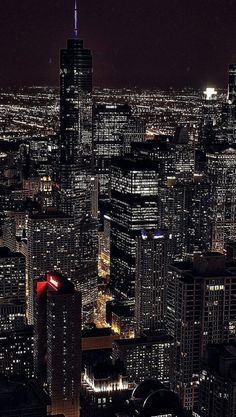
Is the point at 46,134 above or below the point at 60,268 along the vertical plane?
above

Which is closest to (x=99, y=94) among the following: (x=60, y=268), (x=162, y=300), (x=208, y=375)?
(x=60, y=268)

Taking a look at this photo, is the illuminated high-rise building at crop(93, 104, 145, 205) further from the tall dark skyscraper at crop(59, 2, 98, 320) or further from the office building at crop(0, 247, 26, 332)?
the office building at crop(0, 247, 26, 332)

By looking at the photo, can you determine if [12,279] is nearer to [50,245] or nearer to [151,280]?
[50,245]

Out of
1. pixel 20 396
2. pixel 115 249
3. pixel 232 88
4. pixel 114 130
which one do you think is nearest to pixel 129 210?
pixel 115 249

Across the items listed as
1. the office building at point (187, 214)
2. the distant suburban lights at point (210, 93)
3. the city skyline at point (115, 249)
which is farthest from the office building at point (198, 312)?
the distant suburban lights at point (210, 93)

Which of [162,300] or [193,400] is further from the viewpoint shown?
[162,300]

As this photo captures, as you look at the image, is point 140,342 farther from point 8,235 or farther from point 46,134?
point 46,134

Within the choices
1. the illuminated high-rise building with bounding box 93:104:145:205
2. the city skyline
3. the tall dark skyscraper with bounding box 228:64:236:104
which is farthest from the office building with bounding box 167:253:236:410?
the illuminated high-rise building with bounding box 93:104:145:205

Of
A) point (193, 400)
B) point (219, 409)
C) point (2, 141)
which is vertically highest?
point (2, 141)
